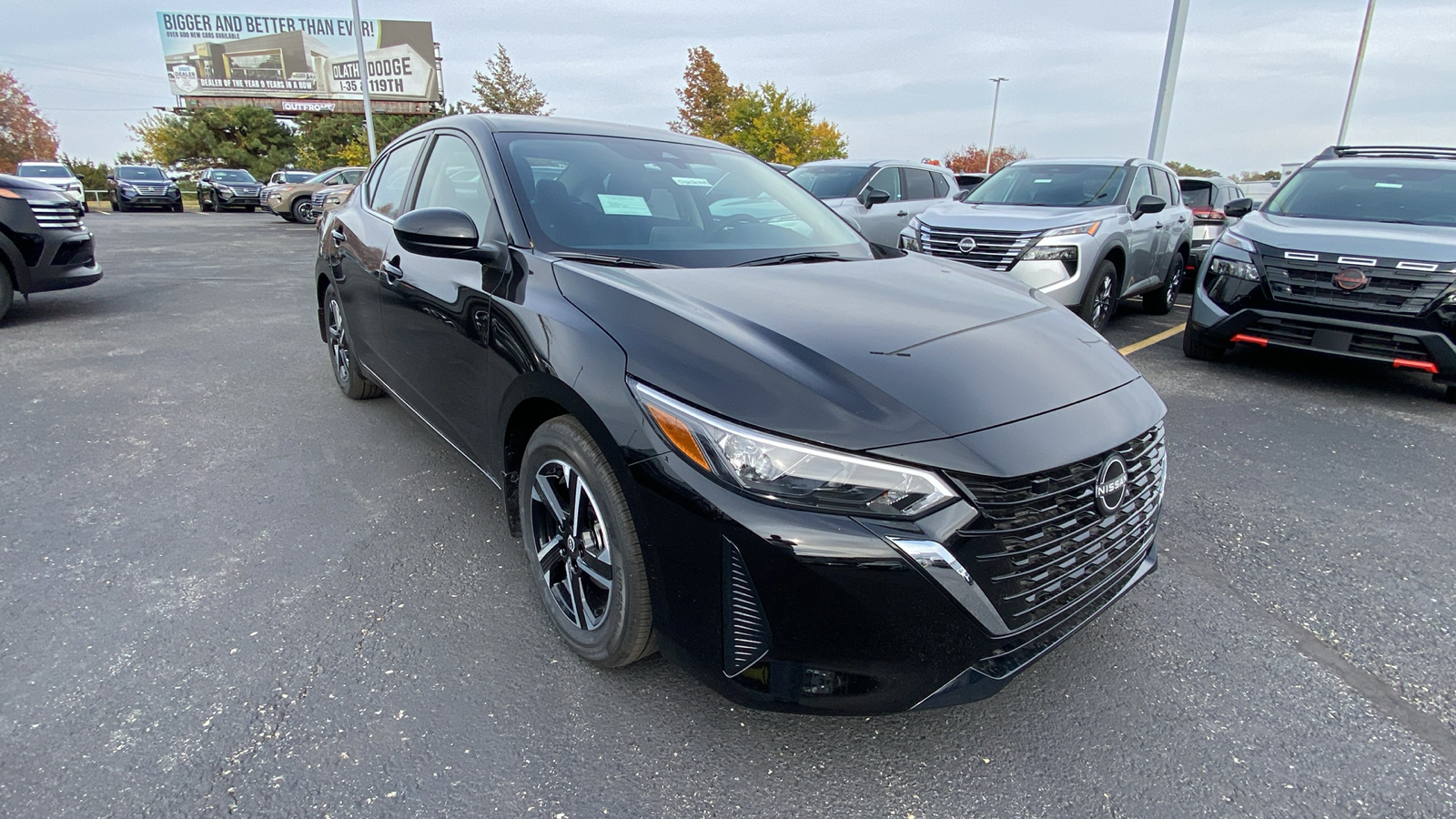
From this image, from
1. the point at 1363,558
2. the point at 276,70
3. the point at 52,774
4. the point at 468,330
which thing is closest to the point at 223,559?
the point at 52,774

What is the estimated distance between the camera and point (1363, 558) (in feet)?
9.89

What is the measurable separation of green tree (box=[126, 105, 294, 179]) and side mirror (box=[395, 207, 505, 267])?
54.5 metres

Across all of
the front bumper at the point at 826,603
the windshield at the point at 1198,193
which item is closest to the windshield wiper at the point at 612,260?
the front bumper at the point at 826,603

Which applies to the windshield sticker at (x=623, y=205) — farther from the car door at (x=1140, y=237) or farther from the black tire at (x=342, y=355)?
the car door at (x=1140, y=237)

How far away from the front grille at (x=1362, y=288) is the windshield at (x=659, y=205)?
3.76 metres

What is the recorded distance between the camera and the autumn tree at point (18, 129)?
43.4m

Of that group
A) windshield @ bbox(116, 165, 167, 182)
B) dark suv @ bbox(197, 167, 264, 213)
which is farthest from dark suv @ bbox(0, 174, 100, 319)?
windshield @ bbox(116, 165, 167, 182)

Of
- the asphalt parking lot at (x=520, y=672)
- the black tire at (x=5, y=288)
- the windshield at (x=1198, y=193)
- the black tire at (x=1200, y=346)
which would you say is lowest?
the asphalt parking lot at (x=520, y=672)

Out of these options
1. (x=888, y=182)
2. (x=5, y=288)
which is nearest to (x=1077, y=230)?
(x=888, y=182)

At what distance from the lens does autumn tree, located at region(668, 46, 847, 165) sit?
3388 centimetres

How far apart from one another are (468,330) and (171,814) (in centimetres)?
153

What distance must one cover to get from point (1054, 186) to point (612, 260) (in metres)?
6.60

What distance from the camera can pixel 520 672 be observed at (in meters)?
2.22

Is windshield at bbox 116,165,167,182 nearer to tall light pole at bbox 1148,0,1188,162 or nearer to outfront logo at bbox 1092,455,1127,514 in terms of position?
tall light pole at bbox 1148,0,1188,162
